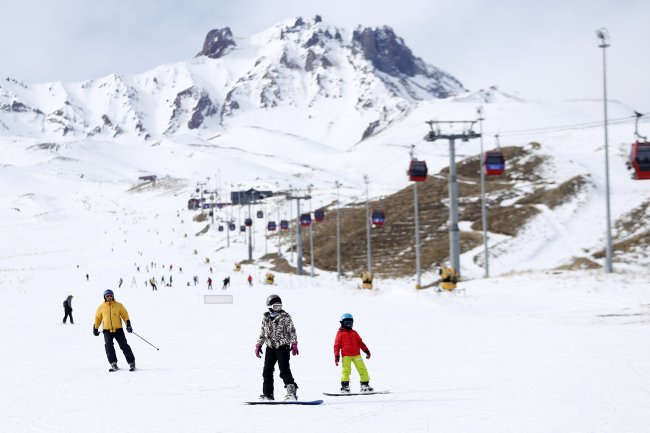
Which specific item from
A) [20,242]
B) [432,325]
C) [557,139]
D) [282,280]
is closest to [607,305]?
[432,325]

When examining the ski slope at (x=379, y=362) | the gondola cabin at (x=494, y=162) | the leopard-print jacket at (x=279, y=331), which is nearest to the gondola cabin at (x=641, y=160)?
the ski slope at (x=379, y=362)

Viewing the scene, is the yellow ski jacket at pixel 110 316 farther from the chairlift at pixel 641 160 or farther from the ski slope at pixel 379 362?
the chairlift at pixel 641 160

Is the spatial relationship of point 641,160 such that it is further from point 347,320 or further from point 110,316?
point 110,316

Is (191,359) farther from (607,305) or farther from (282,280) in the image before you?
(282,280)

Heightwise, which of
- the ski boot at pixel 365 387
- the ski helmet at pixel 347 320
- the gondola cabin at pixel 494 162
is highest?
the gondola cabin at pixel 494 162

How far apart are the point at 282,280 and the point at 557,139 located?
12065cm

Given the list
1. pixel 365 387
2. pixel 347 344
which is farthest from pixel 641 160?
pixel 347 344

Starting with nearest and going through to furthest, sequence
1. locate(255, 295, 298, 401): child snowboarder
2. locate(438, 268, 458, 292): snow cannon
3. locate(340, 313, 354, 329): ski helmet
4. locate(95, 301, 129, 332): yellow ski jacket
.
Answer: locate(255, 295, 298, 401): child snowboarder, locate(340, 313, 354, 329): ski helmet, locate(95, 301, 129, 332): yellow ski jacket, locate(438, 268, 458, 292): snow cannon

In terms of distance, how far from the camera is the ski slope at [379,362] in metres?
8.50

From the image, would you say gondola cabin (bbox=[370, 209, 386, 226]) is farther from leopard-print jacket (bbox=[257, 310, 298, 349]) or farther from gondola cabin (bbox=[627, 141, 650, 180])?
leopard-print jacket (bbox=[257, 310, 298, 349])

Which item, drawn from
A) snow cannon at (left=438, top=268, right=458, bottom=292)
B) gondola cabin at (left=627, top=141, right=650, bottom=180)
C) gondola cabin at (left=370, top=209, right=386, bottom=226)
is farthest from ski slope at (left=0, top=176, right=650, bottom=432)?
gondola cabin at (left=370, top=209, right=386, bottom=226)

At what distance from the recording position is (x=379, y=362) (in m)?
14.0

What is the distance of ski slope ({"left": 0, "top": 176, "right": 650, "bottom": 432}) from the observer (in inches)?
335

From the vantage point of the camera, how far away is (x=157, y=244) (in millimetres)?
92562
